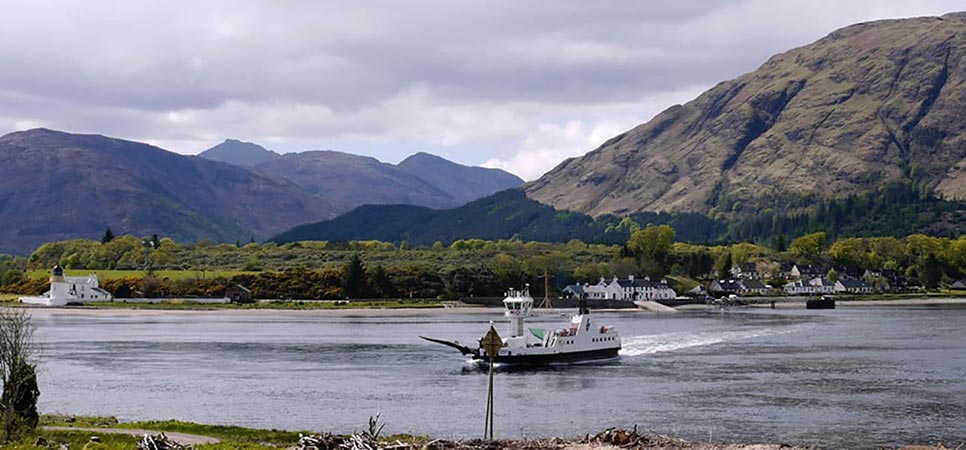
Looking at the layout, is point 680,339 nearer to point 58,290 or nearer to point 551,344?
point 551,344

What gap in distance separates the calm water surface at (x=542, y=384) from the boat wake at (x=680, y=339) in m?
0.33

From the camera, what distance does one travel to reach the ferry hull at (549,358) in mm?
83812

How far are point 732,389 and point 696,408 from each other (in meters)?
9.75

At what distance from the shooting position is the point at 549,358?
8494cm

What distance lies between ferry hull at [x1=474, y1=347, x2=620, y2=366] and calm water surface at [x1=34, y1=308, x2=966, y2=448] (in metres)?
1.82

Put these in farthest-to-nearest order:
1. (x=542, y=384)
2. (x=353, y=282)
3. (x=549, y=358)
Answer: (x=353, y=282) → (x=549, y=358) → (x=542, y=384)

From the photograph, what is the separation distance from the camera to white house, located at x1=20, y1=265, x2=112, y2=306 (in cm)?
17462

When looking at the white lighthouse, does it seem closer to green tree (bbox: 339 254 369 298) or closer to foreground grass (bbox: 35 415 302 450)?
green tree (bbox: 339 254 369 298)

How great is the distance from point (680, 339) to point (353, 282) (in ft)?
290

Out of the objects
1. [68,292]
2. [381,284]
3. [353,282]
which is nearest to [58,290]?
[68,292]

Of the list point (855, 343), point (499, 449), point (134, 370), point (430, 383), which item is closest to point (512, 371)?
point (430, 383)

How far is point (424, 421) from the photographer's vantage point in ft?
168

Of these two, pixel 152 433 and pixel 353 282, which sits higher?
pixel 353 282

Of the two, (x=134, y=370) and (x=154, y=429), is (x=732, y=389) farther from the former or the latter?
(x=134, y=370)
